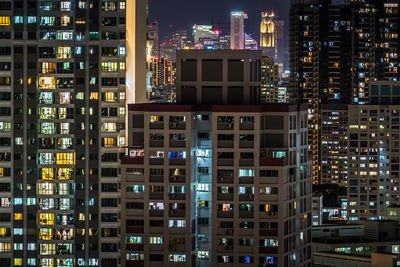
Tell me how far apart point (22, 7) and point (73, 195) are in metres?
12.4

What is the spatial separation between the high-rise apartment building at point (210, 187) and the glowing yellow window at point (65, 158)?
12.0m

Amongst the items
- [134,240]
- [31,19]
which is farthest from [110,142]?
[134,240]

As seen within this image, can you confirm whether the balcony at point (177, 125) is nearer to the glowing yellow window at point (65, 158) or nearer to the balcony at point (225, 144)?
the balcony at point (225, 144)

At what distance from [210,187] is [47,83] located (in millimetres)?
16863

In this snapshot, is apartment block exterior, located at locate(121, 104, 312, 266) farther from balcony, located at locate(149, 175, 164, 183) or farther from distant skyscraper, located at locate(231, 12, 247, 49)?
distant skyscraper, located at locate(231, 12, 247, 49)

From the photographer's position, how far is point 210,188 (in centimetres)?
6794

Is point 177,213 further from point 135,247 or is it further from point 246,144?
point 246,144

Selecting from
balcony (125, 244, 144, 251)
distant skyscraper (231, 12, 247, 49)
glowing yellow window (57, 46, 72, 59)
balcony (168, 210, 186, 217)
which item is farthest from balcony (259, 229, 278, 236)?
distant skyscraper (231, 12, 247, 49)

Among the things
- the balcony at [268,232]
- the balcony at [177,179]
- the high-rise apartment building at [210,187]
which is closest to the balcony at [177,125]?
the high-rise apartment building at [210,187]

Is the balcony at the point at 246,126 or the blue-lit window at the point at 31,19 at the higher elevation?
the blue-lit window at the point at 31,19

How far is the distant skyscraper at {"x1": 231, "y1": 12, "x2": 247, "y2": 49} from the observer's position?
144 metres

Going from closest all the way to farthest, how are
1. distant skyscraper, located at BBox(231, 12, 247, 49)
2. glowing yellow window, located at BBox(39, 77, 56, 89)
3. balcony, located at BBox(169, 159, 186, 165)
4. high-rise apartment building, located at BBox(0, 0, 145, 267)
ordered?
balcony, located at BBox(169, 159, 186, 165) < high-rise apartment building, located at BBox(0, 0, 145, 267) < glowing yellow window, located at BBox(39, 77, 56, 89) < distant skyscraper, located at BBox(231, 12, 247, 49)

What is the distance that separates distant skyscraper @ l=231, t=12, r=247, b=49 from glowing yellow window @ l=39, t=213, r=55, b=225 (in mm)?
63128

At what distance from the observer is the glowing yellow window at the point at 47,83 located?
261ft
